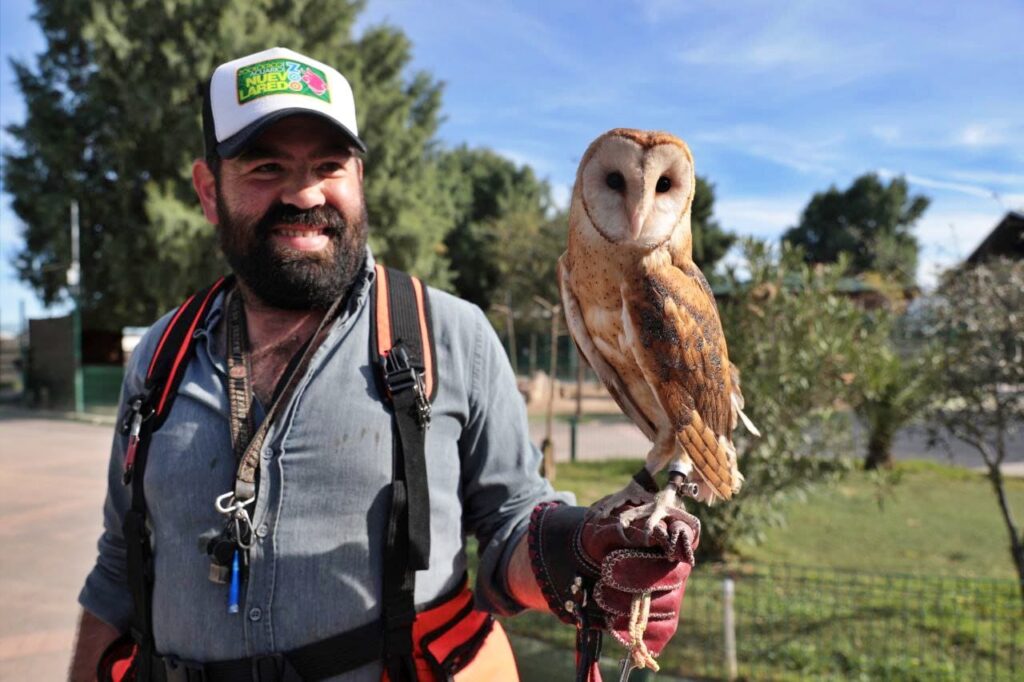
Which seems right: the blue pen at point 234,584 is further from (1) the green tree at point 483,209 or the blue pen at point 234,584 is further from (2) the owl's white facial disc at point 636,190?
(1) the green tree at point 483,209

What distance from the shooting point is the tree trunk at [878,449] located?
8930 mm

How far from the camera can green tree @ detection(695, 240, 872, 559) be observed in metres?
6.09

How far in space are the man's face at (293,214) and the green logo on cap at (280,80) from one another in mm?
74

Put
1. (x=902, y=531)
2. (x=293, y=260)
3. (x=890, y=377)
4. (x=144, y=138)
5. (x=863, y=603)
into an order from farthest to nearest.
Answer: (x=144, y=138)
(x=902, y=531)
(x=890, y=377)
(x=863, y=603)
(x=293, y=260)

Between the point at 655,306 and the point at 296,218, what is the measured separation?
3.18ft

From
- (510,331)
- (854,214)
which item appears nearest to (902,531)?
(510,331)

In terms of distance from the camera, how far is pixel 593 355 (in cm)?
156

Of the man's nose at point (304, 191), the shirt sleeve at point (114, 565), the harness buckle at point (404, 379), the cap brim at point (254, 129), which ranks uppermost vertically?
the cap brim at point (254, 129)

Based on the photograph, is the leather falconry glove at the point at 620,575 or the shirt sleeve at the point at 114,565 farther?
the shirt sleeve at the point at 114,565

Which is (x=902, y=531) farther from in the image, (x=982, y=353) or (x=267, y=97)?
(x=267, y=97)

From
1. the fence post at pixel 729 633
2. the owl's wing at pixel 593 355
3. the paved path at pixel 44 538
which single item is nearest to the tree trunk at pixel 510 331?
the paved path at pixel 44 538

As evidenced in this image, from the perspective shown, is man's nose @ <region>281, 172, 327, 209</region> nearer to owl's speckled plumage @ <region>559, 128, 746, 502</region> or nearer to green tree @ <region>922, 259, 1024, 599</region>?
owl's speckled plumage @ <region>559, 128, 746, 502</region>

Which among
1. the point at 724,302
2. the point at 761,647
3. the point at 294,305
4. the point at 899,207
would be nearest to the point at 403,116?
the point at 724,302

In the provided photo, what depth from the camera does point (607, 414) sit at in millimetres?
18766
